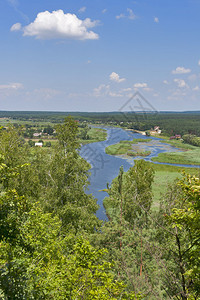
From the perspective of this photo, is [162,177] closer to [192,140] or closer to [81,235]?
[81,235]

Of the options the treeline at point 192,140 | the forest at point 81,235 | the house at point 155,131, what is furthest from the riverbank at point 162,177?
the house at point 155,131

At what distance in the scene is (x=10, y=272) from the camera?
4914 millimetres

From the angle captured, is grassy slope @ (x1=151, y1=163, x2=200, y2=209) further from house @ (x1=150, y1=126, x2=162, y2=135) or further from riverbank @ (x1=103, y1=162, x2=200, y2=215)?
house @ (x1=150, y1=126, x2=162, y2=135)

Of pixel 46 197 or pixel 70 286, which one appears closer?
pixel 70 286

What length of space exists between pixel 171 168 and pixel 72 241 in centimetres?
5029

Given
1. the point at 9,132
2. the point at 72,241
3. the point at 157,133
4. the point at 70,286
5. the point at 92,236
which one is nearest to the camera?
the point at 70,286

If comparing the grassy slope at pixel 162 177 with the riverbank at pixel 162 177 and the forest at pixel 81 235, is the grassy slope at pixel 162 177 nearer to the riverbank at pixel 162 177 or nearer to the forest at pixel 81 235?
the riverbank at pixel 162 177

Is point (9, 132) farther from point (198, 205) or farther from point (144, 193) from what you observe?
point (198, 205)

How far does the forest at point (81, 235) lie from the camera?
524 cm

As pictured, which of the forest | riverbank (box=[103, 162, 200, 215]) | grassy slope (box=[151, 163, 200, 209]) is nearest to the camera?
the forest

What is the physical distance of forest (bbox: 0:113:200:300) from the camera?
5242 mm

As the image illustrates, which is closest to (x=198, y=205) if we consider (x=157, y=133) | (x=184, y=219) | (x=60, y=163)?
(x=184, y=219)

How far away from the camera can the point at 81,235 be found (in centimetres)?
1100

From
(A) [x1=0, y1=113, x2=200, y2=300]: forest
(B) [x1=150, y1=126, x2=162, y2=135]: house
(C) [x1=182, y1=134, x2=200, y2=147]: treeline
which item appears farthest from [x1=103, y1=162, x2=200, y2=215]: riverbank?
(B) [x1=150, y1=126, x2=162, y2=135]: house
